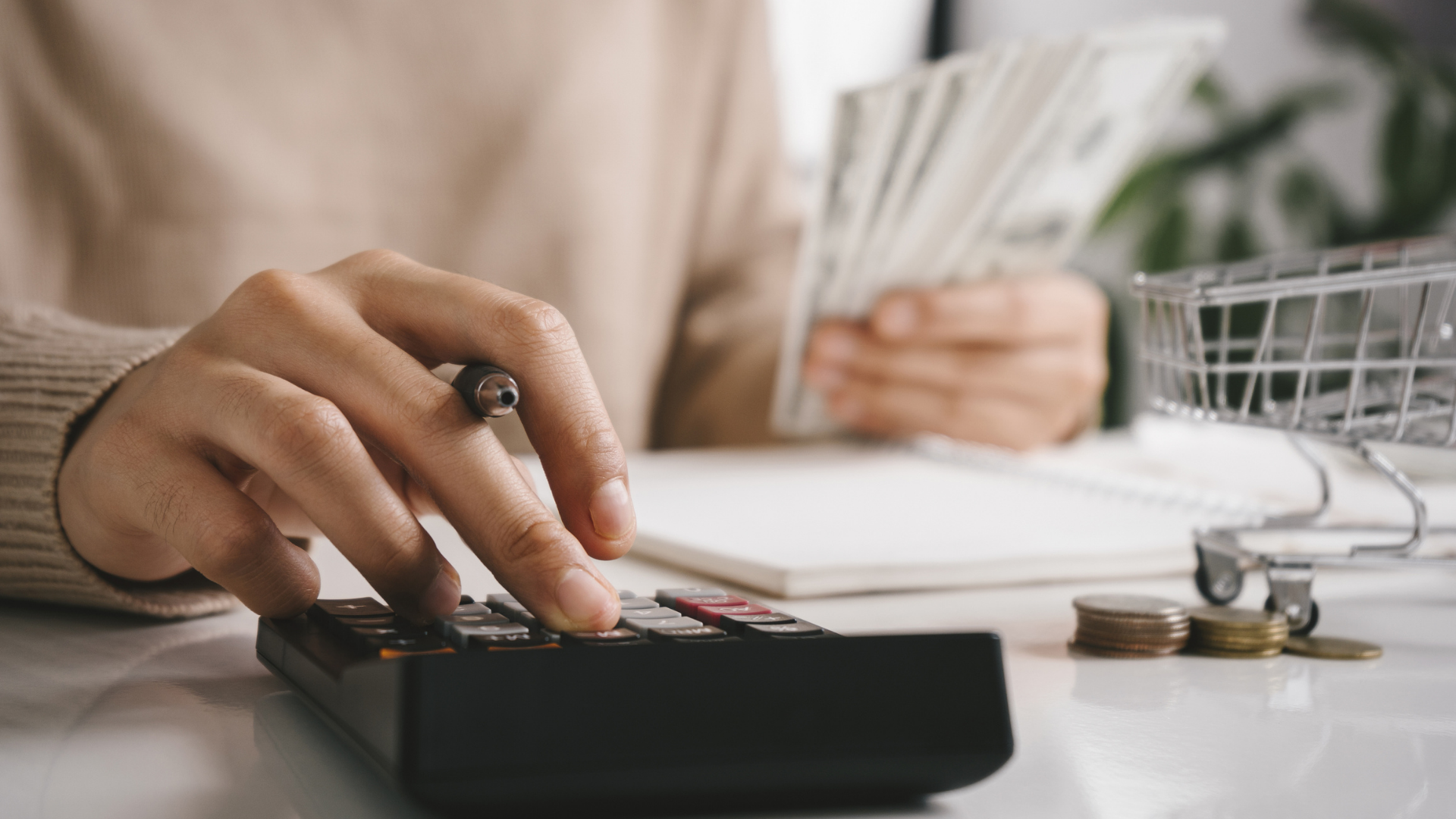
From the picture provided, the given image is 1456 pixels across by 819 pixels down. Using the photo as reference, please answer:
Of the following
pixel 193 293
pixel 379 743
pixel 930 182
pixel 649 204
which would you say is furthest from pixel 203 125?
pixel 379 743

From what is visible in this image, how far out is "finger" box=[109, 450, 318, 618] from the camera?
342 mm

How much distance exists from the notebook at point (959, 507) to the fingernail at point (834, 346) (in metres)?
0.09

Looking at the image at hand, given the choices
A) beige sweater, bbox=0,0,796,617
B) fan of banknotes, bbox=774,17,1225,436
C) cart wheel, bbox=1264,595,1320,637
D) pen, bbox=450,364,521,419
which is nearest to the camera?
pen, bbox=450,364,521,419

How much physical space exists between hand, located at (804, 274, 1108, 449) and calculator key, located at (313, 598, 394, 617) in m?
0.64

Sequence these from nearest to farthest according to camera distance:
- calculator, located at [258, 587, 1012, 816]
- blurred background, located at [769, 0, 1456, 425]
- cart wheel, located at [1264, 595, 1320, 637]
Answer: calculator, located at [258, 587, 1012, 816]
cart wheel, located at [1264, 595, 1320, 637]
blurred background, located at [769, 0, 1456, 425]

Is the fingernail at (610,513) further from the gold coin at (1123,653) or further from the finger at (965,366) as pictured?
the finger at (965,366)

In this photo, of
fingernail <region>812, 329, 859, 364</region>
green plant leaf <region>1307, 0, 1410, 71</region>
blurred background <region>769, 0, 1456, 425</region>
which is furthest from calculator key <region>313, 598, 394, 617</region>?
green plant leaf <region>1307, 0, 1410, 71</region>

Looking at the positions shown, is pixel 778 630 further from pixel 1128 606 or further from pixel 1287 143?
pixel 1287 143

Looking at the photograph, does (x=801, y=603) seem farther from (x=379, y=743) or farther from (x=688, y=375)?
(x=688, y=375)

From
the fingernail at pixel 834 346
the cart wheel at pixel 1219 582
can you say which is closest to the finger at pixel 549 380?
the cart wheel at pixel 1219 582

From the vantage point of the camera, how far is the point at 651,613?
0.32m

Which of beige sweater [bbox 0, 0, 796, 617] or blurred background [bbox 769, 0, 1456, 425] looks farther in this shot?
blurred background [bbox 769, 0, 1456, 425]

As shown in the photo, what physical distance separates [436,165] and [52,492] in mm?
724

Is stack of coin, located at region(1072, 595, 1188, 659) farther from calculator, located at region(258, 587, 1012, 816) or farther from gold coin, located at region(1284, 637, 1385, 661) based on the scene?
calculator, located at region(258, 587, 1012, 816)
